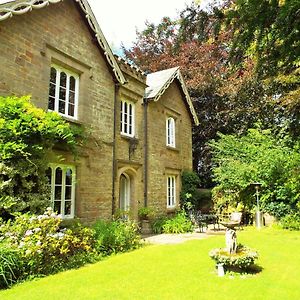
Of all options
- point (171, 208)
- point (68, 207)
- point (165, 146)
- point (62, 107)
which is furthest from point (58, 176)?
point (171, 208)

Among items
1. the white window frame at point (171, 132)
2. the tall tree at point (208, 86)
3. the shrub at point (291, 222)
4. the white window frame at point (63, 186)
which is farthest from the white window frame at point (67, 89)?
the shrub at point (291, 222)

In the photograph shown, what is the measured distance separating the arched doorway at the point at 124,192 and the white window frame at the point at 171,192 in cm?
358

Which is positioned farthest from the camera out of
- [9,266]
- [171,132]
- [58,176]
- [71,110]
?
[171,132]

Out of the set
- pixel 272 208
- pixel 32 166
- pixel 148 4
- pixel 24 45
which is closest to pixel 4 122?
pixel 32 166

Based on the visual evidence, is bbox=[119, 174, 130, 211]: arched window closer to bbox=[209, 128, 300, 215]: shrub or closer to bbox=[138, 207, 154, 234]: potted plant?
bbox=[138, 207, 154, 234]: potted plant

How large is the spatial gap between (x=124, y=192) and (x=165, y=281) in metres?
8.05

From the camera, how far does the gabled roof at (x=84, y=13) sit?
8.63 m

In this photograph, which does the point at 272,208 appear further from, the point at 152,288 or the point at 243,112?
the point at 152,288

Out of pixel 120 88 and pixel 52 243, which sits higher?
pixel 120 88

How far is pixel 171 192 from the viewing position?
17844mm

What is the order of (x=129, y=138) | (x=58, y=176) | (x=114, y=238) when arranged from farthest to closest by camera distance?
(x=129, y=138), (x=58, y=176), (x=114, y=238)

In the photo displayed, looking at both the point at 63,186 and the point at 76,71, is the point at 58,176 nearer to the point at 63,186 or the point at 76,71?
the point at 63,186

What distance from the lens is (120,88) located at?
45.5 feet

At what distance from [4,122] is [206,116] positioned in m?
19.6
